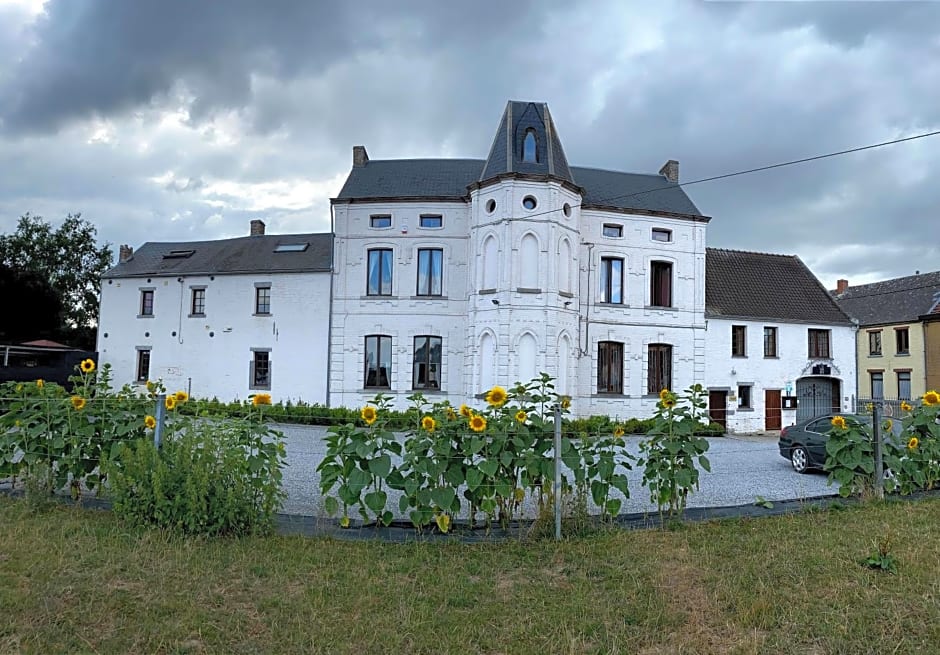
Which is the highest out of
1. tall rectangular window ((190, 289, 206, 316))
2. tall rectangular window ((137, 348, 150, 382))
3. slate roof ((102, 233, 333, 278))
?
slate roof ((102, 233, 333, 278))

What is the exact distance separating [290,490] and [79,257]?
41.1 meters

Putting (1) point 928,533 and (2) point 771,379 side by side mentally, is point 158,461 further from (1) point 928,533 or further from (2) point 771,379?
(2) point 771,379

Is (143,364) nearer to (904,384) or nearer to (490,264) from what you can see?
(490,264)

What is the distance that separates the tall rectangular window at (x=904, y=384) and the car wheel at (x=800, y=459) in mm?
25561

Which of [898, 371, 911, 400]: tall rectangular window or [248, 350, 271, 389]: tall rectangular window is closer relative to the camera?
[248, 350, 271, 389]: tall rectangular window

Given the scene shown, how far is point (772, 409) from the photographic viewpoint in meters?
23.2

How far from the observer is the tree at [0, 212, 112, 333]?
38.5 metres

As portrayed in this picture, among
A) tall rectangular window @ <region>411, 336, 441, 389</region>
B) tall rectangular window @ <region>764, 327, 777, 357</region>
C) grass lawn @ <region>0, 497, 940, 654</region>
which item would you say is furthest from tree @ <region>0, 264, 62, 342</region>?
tall rectangular window @ <region>764, 327, 777, 357</region>

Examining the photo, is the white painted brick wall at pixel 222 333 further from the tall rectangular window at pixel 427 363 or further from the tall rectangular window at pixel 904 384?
the tall rectangular window at pixel 904 384

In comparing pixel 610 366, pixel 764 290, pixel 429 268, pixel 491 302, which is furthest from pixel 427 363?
pixel 764 290

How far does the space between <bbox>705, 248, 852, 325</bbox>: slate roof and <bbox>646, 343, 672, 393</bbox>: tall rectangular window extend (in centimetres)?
240

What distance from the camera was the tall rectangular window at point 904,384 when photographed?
1239 inches

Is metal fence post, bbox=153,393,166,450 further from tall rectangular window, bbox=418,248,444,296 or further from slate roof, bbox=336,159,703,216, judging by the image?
slate roof, bbox=336,159,703,216

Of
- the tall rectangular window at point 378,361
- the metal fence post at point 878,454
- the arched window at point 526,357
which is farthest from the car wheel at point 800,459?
the tall rectangular window at point 378,361
